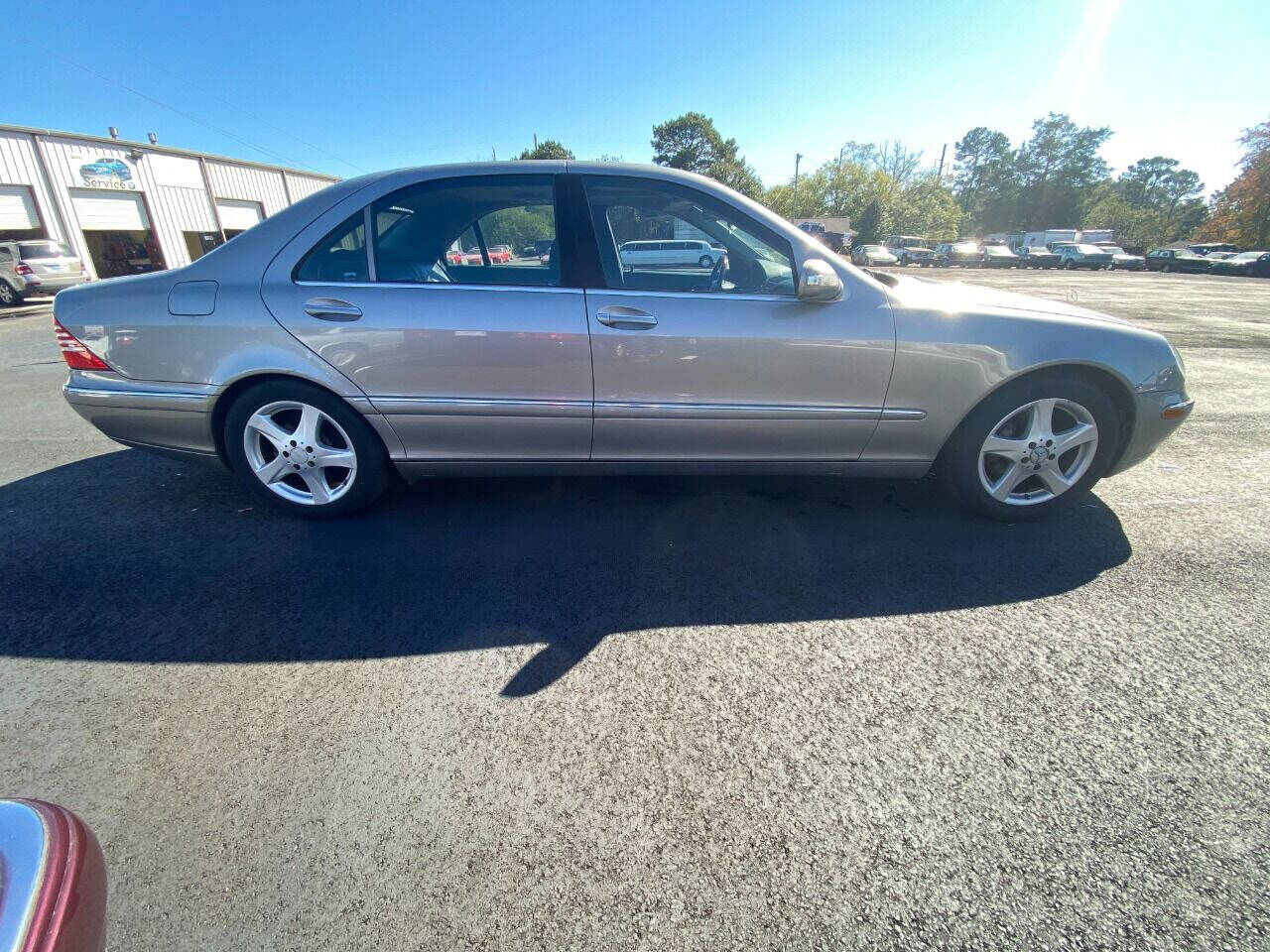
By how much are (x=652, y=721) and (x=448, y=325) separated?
1816 millimetres

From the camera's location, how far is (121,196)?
858 inches

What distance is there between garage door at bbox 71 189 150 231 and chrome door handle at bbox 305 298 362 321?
1041 inches

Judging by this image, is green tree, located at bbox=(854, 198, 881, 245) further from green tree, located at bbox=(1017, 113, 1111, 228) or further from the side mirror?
the side mirror

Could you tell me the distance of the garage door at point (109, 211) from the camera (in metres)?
20.3

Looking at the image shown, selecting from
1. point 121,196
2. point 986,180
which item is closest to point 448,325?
point 121,196

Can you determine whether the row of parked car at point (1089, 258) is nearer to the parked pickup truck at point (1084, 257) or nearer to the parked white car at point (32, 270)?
the parked pickup truck at point (1084, 257)

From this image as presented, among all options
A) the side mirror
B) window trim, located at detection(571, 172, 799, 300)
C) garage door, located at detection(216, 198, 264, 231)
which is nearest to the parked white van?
window trim, located at detection(571, 172, 799, 300)

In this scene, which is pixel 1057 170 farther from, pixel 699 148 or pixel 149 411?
pixel 149 411

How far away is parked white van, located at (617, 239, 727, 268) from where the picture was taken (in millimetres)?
2818

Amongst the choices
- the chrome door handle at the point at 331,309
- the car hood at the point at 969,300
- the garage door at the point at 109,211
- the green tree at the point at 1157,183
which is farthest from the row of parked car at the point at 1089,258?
the green tree at the point at 1157,183

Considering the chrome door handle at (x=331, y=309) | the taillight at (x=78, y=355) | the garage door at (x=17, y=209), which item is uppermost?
the garage door at (x=17, y=209)

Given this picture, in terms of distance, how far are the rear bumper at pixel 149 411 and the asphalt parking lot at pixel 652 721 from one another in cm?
42

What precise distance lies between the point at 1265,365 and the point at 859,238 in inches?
2192

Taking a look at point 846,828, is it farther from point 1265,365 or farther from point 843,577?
point 1265,365
